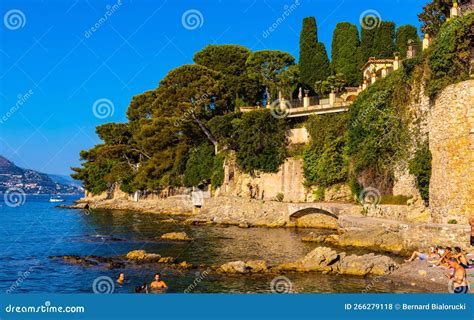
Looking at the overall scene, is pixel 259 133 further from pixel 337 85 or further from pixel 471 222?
pixel 471 222

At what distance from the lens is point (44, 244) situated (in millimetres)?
31156

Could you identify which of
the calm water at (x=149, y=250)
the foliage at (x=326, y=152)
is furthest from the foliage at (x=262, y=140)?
the calm water at (x=149, y=250)

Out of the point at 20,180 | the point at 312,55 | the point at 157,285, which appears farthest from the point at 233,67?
the point at 20,180

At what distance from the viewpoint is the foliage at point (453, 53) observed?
2347 cm

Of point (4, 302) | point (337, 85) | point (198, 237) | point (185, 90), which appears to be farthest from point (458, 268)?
point (185, 90)

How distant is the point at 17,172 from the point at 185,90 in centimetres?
10987

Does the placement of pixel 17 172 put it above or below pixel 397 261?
above

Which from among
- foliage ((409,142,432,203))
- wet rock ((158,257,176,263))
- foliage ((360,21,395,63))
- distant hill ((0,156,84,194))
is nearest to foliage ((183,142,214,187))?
foliage ((360,21,395,63))
